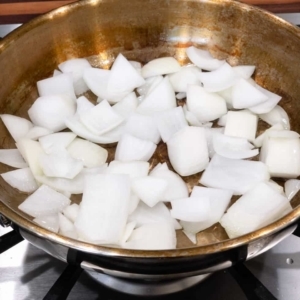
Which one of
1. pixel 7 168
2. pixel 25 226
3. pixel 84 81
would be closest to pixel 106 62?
pixel 84 81

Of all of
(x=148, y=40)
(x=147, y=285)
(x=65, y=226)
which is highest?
(x=148, y=40)

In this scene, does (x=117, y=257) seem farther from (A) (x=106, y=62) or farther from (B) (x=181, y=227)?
(A) (x=106, y=62)

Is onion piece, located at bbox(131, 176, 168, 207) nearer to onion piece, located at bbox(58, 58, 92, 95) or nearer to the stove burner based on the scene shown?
the stove burner

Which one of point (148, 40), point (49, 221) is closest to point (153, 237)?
point (49, 221)

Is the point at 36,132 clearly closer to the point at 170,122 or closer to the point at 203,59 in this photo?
the point at 170,122

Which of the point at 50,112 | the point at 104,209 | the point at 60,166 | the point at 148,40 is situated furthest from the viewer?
the point at 148,40

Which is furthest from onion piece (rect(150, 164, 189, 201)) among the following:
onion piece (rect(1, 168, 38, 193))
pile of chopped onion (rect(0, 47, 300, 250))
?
onion piece (rect(1, 168, 38, 193))

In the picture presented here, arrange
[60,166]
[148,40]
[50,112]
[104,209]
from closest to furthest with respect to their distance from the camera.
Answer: [104,209]
[60,166]
[50,112]
[148,40]
